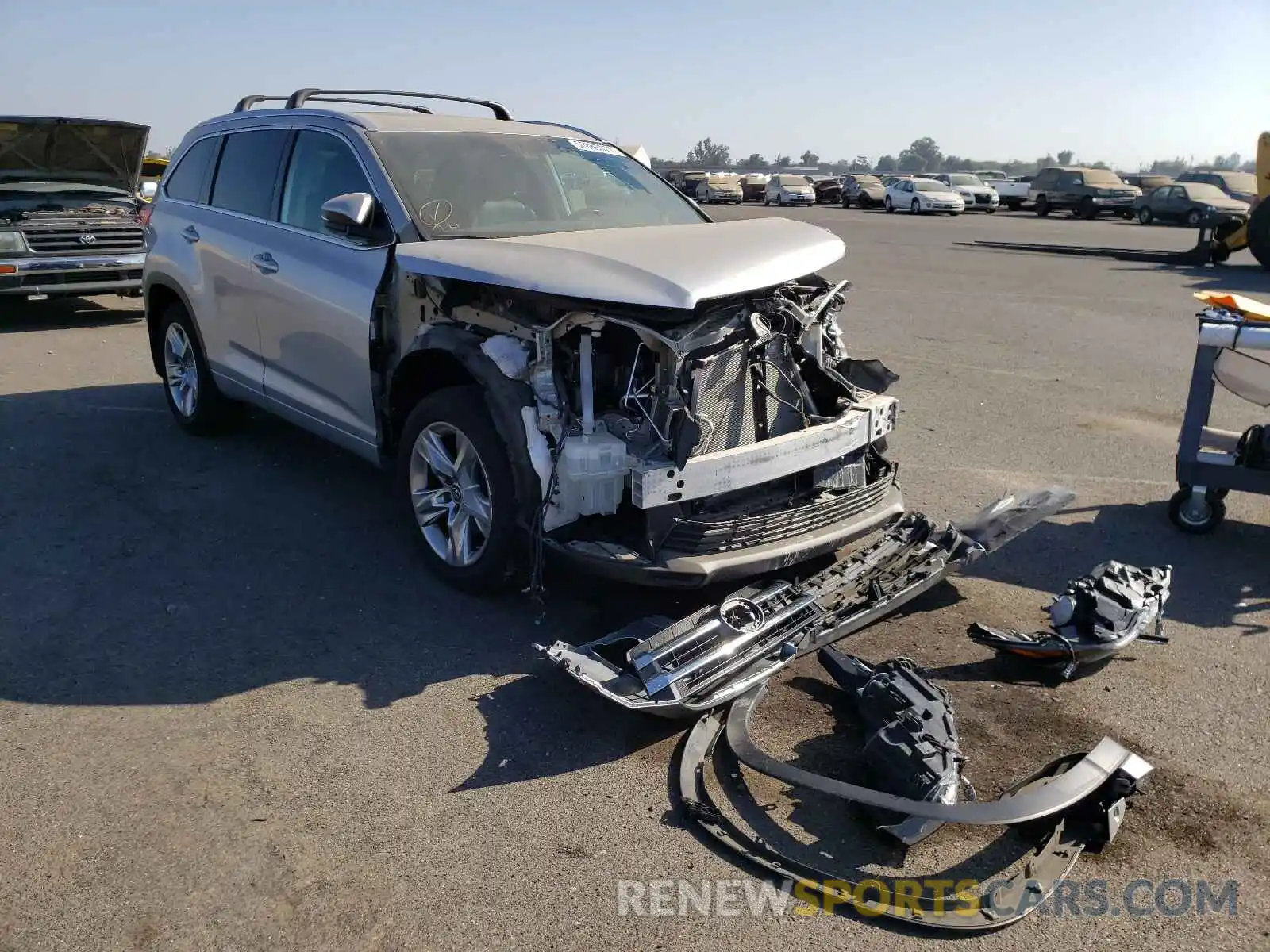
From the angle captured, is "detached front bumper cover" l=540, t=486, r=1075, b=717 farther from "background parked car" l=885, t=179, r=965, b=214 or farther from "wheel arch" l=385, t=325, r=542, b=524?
"background parked car" l=885, t=179, r=965, b=214

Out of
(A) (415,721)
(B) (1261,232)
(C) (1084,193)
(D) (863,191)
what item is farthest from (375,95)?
(D) (863,191)

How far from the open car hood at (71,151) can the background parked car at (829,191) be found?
40.2 meters

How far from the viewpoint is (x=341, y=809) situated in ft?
10.8

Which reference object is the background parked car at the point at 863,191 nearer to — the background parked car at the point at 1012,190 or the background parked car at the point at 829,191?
the background parked car at the point at 829,191

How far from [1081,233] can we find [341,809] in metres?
30.3

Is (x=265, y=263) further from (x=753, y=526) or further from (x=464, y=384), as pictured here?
(x=753, y=526)

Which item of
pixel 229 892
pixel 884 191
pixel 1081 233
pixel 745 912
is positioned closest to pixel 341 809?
pixel 229 892

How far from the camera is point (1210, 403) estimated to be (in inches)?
213

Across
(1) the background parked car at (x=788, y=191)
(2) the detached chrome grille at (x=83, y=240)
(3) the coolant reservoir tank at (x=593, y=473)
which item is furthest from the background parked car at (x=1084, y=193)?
(3) the coolant reservoir tank at (x=593, y=473)

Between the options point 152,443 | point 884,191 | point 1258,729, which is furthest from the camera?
point 884,191

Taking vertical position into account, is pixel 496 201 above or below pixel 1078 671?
above

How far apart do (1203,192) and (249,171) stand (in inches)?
1355

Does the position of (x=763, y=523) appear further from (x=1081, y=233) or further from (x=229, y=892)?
(x=1081, y=233)

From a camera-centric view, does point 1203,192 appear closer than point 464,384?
No
